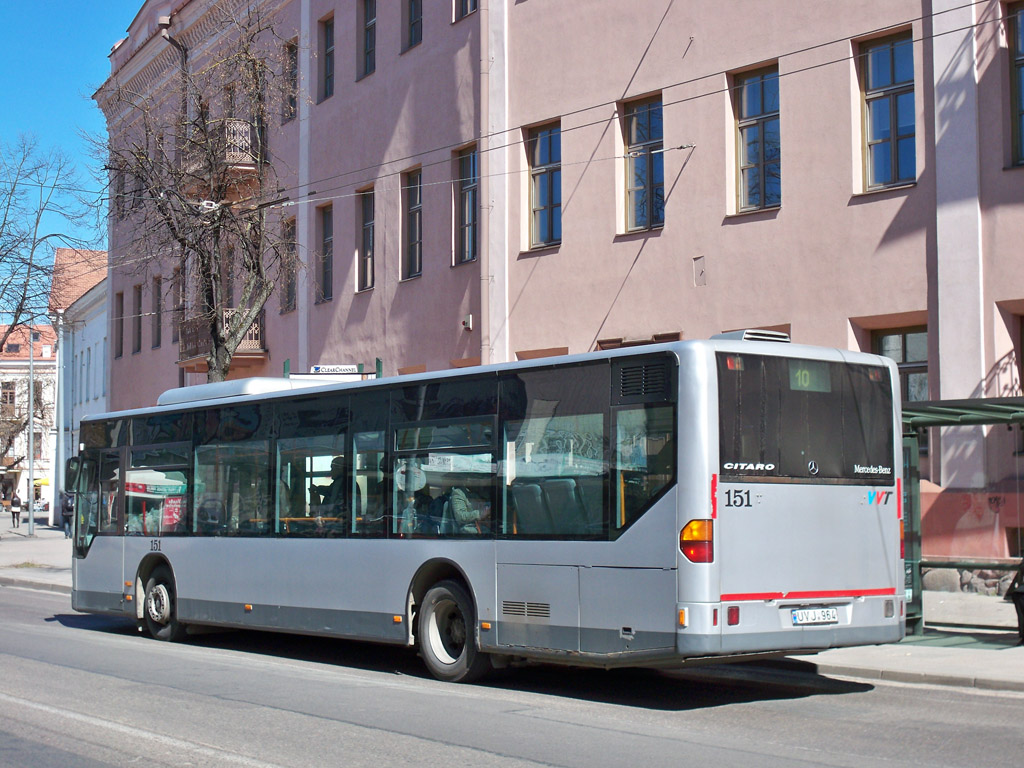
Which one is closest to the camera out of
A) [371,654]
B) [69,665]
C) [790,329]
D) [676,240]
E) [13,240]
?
[69,665]

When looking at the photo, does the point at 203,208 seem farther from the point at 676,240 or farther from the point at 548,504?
the point at 548,504

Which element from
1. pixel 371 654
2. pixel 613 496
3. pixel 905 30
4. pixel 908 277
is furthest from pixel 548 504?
pixel 905 30

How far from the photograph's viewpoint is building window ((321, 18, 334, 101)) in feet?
99.2

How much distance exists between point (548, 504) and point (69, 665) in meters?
5.40

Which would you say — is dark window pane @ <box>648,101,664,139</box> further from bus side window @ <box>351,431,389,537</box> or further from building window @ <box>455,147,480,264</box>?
bus side window @ <box>351,431,389,537</box>

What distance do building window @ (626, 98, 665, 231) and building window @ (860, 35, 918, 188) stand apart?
368 cm

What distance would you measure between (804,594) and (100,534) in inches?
410

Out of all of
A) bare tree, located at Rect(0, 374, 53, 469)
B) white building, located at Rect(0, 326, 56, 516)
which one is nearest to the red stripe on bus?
white building, located at Rect(0, 326, 56, 516)

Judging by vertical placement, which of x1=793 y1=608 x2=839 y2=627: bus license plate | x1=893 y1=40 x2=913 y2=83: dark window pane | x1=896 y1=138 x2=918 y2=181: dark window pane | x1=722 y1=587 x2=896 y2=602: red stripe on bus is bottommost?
x1=793 y1=608 x2=839 y2=627: bus license plate

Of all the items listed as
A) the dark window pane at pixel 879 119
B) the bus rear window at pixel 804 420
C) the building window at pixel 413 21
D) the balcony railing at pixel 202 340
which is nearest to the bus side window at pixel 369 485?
the bus rear window at pixel 804 420

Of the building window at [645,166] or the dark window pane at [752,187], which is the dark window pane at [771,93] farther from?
the building window at [645,166]

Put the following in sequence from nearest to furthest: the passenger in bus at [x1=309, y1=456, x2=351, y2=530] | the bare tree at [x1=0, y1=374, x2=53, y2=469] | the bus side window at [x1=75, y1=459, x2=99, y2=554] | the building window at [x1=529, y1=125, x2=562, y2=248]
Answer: the passenger in bus at [x1=309, y1=456, x2=351, y2=530], the bus side window at [x1=75, y1=459, x2=99, y2=554], the building window at [x1=529, y1=125, x2=562, y2=248], the bare tree at [x1=0, y1=374, x2=53, y2=469]

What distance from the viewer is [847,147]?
719 inches

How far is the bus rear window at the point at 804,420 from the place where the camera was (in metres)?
10.1
